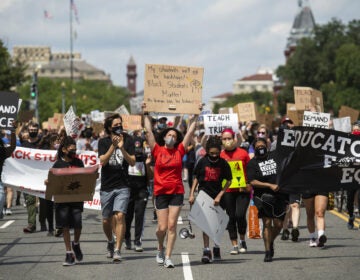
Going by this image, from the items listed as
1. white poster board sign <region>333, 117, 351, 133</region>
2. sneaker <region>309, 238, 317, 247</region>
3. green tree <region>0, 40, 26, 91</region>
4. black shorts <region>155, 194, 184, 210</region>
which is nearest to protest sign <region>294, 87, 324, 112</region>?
white poster board sign <region>333, 117, 351, 133</region>

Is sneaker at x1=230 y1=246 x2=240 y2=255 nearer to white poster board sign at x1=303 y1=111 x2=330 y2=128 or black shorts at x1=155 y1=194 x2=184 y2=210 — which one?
black shorts at x1=155 y1=194 x2=184 y2=210

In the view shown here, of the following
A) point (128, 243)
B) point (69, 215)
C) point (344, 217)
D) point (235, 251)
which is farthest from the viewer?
point (344, 217)

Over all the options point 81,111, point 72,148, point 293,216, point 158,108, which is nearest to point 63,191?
point 72,148

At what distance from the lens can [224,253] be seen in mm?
15883

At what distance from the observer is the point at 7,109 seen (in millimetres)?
17297

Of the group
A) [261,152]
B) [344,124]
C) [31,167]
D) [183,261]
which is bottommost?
[183,261]

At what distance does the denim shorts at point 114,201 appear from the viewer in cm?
1462

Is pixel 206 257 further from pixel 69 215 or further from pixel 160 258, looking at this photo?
pixel 69 215

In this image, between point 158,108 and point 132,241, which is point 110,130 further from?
point 132,241

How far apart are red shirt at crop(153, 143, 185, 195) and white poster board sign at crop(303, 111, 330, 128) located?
5.69 meters

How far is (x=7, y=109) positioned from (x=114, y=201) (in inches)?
133

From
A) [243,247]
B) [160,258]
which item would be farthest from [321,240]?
[160,258]

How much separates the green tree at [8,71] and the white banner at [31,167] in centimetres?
5534

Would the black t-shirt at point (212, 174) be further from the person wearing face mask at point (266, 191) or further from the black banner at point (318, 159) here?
the black banner at point (318, 159)
